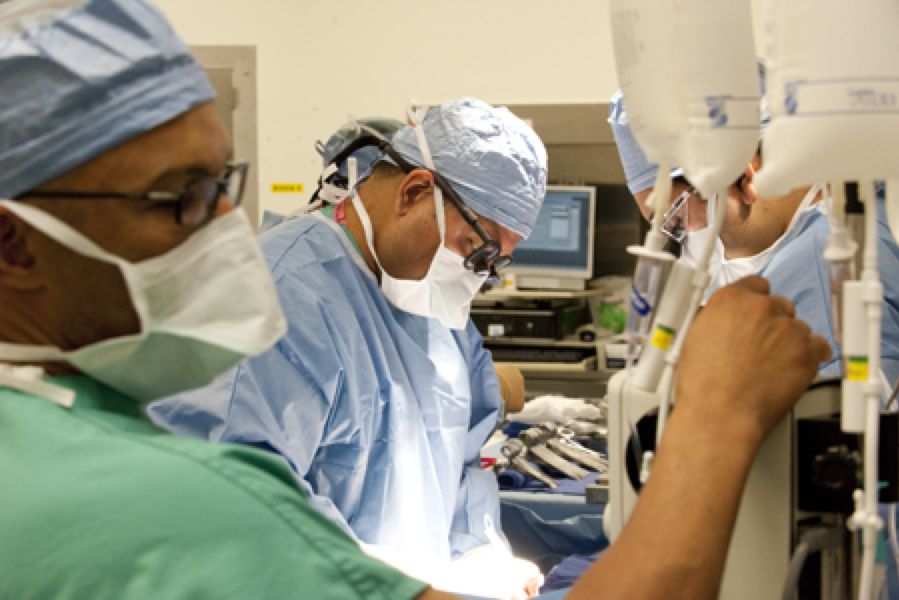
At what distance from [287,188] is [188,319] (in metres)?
3.47

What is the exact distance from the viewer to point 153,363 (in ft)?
2.82

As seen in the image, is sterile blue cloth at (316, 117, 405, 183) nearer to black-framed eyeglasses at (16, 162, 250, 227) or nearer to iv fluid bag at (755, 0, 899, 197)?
black-framed eyeglasses at (16, 162, 250, 227)

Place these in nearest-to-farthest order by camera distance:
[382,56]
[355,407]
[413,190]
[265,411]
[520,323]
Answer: [265,411] < [355,407] < [413,190] < [520,323] < [382,56]

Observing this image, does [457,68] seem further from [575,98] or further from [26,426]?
[26,426]

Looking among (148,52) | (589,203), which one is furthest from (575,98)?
(148,52)

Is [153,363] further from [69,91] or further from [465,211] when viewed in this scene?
[465,211]

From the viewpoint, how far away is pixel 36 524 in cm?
69

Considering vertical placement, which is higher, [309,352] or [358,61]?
[358,61]

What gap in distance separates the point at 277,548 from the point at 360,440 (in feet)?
3.14

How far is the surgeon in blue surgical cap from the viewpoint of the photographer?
160 cm

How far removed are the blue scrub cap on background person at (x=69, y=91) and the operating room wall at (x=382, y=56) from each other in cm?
327

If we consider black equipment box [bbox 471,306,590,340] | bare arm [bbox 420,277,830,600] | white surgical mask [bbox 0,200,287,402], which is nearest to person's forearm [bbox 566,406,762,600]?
bare arm [bbox 420,277,830,600]

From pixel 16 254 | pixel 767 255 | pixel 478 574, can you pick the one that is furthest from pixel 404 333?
pixel 16 254

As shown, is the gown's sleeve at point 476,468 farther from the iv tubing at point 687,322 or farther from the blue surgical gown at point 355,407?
the iv tubing at point 687,322
